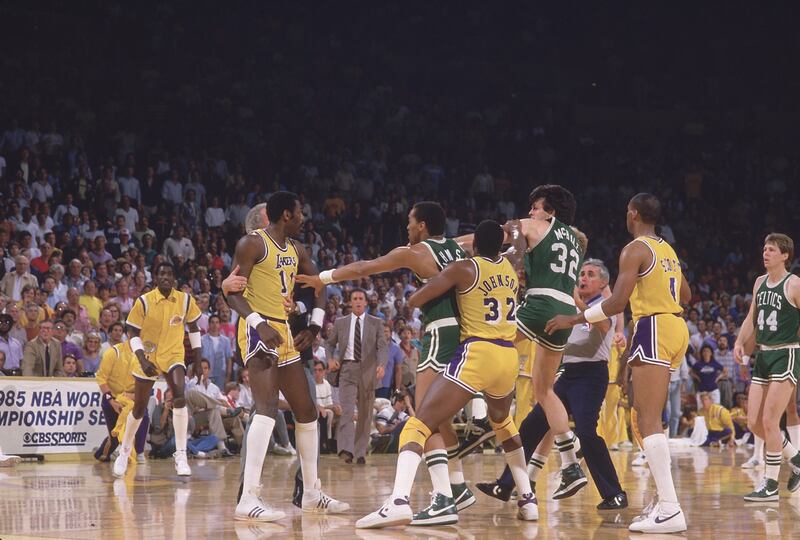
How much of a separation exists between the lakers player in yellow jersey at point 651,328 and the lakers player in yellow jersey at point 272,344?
1.90 metres

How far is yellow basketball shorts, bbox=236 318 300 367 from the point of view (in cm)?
736

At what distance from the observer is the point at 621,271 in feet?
23.2

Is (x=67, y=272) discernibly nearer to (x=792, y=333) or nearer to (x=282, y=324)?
(x=282, y=324)

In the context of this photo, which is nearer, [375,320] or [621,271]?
[621,271]

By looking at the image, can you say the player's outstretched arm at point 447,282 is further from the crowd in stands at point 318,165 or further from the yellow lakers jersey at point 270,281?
the crowd in stands at point 318,165

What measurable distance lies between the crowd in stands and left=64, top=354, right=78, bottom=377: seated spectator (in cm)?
2

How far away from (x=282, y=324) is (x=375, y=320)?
6342 mm

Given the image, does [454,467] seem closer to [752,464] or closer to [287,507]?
[287,507]

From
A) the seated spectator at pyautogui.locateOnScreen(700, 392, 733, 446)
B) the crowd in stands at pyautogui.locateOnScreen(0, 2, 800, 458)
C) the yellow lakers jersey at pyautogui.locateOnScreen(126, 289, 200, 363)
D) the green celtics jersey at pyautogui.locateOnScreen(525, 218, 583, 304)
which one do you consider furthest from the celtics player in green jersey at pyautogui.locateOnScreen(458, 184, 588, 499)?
the seated spectator at pyautogui.locateOnScreen(700, 392, 733, 446)

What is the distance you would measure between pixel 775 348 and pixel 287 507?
4.70m

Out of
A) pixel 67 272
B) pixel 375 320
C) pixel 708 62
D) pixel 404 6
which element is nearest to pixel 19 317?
pixel 67 272

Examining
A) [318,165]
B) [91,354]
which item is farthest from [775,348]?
[318,165]

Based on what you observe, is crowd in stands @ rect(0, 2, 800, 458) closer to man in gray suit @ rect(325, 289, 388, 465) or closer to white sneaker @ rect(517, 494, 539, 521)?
man in gray suit @ rect(325, 289, 388, 465)

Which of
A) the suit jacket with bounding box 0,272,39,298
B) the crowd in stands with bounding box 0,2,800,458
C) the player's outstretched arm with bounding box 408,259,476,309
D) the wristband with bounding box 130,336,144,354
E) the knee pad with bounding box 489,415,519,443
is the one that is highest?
the crowd in stands with bounding box 0,2,800,458
